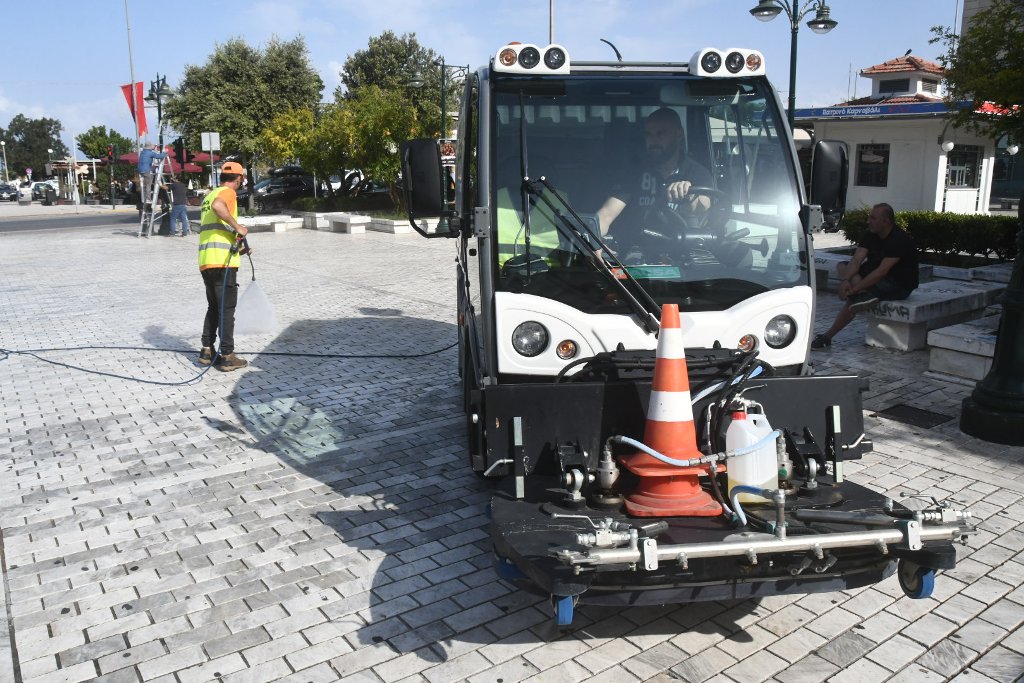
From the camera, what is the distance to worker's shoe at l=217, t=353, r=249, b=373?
8.45 metres

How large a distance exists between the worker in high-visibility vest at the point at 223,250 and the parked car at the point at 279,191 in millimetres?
26669

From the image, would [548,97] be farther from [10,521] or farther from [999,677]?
[10,521]

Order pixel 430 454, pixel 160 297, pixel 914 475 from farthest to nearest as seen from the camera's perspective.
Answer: pixel 160 297, pixel 430 454, pixel 914 475

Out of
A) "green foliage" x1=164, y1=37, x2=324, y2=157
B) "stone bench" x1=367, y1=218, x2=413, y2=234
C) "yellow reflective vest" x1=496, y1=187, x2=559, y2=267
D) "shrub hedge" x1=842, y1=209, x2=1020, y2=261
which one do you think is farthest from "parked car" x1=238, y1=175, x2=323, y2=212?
"yellow reflective vest" x1=496, y1=187, x2=559, y2=267

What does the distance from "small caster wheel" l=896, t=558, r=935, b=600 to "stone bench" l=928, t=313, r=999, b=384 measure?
439cm

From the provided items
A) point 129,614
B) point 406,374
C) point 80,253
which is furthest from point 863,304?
point 80,253

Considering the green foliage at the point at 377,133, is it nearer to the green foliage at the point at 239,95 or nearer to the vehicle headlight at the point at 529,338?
the green foliage at the point at 239,95

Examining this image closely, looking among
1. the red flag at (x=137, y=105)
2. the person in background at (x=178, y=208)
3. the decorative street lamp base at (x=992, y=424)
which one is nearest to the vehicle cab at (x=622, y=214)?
the decorative street lamp base at (x=992, y=424)

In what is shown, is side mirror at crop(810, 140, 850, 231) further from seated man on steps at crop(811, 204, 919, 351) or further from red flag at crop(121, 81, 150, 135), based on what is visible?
red flag at crop(121, 81, 150, 135)

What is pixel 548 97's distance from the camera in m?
4.47

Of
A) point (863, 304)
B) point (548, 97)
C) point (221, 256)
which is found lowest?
point (863, 304)

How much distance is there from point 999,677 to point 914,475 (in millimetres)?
2223

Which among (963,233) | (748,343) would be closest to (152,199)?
(963,233)

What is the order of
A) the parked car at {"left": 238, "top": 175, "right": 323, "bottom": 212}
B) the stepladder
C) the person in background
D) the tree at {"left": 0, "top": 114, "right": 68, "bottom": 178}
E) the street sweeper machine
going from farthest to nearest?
1. the tree at {"left": 0, "top": 114, "right": 68, "bottom": 178}
2. the parked car at {"left": 238, "top": 175, "right": 323, "bottom": 212}
3. the stepladder
4. the person in background
5. the street sweeper machine
